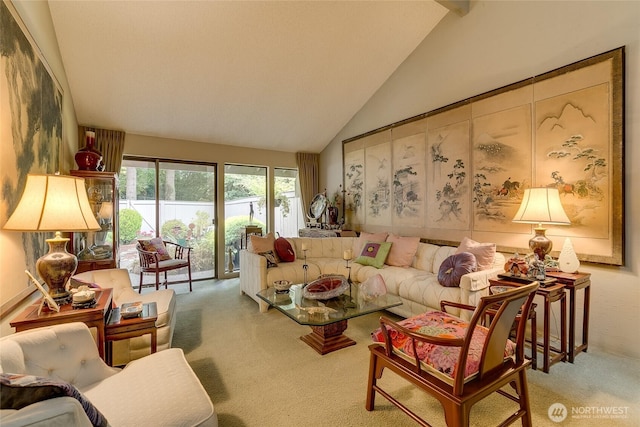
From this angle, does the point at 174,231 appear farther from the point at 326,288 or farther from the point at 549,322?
the point at 549,322

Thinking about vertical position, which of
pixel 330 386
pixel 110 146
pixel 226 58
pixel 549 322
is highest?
pixel 226 58

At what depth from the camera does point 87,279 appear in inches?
96.8

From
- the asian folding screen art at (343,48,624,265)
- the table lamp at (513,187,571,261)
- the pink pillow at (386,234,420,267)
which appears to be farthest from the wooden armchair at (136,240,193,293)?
the table lamp at (513,187,571,261)

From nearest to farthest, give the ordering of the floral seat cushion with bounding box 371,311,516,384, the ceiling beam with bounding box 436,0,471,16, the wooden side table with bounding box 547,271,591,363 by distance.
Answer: the floral seat cushion with bounding box 371,311,516,384, the wooden side table with bounding box 547,271,591,363, the ceiling beam with bounding box 436,0,471,16

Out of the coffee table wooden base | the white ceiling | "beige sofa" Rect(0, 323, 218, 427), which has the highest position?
the white ceiling

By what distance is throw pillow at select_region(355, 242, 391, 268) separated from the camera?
3.85m

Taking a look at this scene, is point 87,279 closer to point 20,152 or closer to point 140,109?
point 20,152

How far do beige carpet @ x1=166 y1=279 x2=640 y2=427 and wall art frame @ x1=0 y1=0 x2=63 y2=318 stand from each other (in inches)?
52.4

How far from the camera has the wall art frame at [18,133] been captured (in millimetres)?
1566

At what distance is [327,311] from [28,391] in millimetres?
1948

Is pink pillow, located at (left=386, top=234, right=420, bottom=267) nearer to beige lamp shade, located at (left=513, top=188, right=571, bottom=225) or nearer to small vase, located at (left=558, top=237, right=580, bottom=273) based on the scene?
beige lamp shade, located at (left=513, top=188, right=571, bottom=225)

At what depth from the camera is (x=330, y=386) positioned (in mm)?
2057

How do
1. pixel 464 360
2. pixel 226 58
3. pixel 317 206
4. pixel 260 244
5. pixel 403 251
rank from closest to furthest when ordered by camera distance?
pixel 464 360
pixel 226 58
pixel 403 251
pixel 260 244
pixel 317 206

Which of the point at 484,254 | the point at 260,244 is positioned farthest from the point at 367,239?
the point at 484,254
